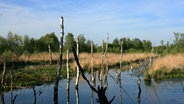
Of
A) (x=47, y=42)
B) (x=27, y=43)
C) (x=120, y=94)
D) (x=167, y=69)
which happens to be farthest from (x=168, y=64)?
(x=47, y=42)

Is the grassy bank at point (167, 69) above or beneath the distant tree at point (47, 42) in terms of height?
beneath

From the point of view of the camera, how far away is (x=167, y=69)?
24.3 meters

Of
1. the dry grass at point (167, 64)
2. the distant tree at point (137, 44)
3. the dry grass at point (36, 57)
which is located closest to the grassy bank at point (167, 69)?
the dry grass at point (167, 64)

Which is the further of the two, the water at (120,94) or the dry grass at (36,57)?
the dry grass at (36,57)

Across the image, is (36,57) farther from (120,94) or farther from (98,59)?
(120,94)

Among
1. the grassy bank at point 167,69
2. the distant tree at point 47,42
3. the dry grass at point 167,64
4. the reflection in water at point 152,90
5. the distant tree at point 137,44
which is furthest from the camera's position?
the distant tree at point 137,44

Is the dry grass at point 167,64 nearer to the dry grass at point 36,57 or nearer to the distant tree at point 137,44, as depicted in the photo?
the dry grass at point 36,57

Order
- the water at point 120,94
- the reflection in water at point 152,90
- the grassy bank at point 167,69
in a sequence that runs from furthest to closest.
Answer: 1. the grassy bank at point 167,69
2. the reflection in water at point 152,90
3. the water at point 120,94

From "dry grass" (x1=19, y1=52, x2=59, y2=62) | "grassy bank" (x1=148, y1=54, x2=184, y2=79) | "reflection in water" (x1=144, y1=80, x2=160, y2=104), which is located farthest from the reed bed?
"dry grass" (x1=19, y1=52, x2=59, y2=62)

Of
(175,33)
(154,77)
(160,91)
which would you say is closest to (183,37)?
(175,33)

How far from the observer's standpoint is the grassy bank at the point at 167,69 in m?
23.2

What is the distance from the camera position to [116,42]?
6475cm

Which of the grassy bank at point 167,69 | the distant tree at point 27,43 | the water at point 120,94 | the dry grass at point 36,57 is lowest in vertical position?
the water at point 120,94

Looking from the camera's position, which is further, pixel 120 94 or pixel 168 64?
pixel 168 64
